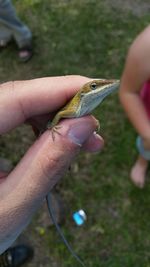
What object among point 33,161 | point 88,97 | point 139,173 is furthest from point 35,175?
point 139,173

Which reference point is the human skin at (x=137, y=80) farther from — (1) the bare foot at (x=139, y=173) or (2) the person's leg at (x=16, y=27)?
(2) the person's leg at (x=16, y=27)

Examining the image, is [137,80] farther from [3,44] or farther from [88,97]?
[3,44]

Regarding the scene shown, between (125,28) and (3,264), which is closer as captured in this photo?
(3,264)

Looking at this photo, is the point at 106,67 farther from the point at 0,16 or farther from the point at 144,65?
the point at 144,65

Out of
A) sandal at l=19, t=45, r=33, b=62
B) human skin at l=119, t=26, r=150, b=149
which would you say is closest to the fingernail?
human skin at l=119, t=26, r=150, b=149

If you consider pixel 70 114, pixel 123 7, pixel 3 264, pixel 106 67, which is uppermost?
pixel 70 114

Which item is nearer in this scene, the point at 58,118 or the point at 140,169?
the point at 58,118

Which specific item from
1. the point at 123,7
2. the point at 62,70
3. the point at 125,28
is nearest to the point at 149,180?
the point at 62,70
